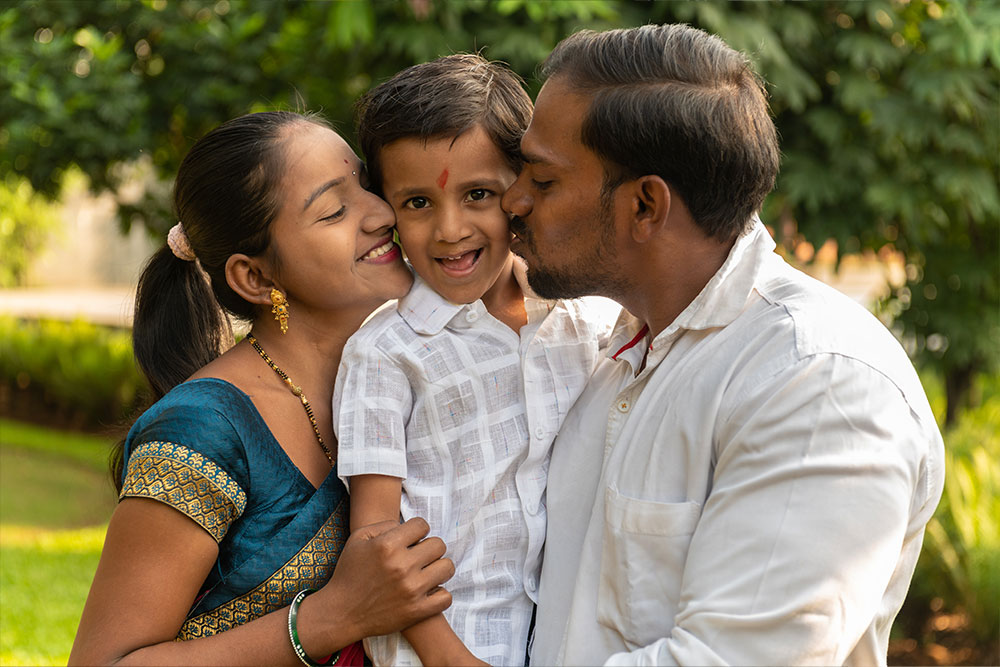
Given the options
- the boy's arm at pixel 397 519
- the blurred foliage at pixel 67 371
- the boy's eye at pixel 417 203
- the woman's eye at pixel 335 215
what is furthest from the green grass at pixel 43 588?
the boy's eye at pixel 417 203

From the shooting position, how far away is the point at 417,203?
2.40 meters

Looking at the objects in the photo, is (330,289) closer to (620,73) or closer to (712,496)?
(620,73)

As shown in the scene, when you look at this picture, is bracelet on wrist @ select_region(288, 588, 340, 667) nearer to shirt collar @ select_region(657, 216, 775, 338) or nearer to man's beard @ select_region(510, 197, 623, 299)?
man's beard @ select_region(510, 197, 623, 299)

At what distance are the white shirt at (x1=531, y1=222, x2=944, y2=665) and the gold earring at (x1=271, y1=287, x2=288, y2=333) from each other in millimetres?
726

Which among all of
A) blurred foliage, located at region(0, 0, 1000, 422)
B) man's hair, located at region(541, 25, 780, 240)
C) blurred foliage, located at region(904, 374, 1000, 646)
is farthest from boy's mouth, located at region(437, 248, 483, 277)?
blurred foliage, located at region(904, 374, 1000, 646)

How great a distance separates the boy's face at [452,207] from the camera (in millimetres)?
2328

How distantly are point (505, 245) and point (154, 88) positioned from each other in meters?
4.52

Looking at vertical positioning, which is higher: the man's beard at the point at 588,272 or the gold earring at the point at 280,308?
the man's beard at the point at 588,272

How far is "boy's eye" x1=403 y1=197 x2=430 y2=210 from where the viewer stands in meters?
2.39

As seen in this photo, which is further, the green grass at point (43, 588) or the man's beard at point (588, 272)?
the green grass at point (43, 588)

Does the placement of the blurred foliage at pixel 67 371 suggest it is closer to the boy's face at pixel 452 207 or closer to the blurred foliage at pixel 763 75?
the blurred foliage at pixel 763 75

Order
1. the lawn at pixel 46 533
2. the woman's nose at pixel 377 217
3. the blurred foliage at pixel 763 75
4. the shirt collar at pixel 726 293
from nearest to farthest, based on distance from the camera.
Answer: the shirt collar at pixel 726 293 < the woman's nose at pixel 377 217 < the blurred foliage at pixel 763 75 < the lawn at pixel 46 533

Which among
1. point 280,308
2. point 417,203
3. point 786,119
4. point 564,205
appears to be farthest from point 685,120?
point 786,119

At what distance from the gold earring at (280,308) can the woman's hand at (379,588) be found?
1.81 feet
